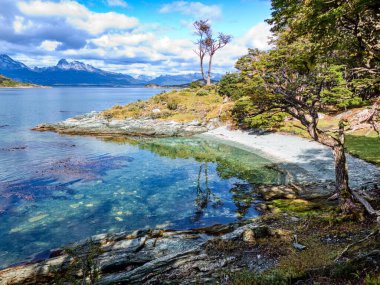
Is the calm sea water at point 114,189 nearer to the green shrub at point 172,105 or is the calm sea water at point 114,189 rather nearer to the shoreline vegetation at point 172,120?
the shoreline vegetation at point 172,120

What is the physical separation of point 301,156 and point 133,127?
33827mm

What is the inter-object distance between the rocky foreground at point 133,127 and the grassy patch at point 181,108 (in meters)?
2.34

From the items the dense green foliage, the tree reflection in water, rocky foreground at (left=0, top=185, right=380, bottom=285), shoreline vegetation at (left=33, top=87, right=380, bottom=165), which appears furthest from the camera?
shoreline vegetation at (left=33, top=87, right=380, bottom=165)

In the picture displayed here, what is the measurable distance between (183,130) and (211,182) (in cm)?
2738

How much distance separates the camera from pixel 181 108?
65188mm

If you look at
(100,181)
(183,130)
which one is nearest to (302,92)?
(100,181)

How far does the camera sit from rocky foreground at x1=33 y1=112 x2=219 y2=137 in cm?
5175

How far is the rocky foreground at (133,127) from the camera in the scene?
170 ft

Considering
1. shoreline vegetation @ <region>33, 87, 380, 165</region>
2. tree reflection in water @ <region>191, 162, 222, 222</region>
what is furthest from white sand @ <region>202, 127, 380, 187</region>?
tree reflection in water @ <region>191, 162, 222, 222</region>

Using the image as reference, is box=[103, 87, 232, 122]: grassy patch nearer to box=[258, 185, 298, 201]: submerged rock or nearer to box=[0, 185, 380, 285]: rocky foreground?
box=[258, 185, 298, 201]: submerged rock

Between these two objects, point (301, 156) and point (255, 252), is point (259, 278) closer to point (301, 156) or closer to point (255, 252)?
point (255, 252)

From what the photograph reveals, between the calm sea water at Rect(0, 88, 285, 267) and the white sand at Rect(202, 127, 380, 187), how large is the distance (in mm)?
2158

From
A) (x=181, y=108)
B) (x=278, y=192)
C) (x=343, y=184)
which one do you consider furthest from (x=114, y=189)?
(x=181, y=108)

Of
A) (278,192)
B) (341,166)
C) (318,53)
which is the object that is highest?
(318,53)
